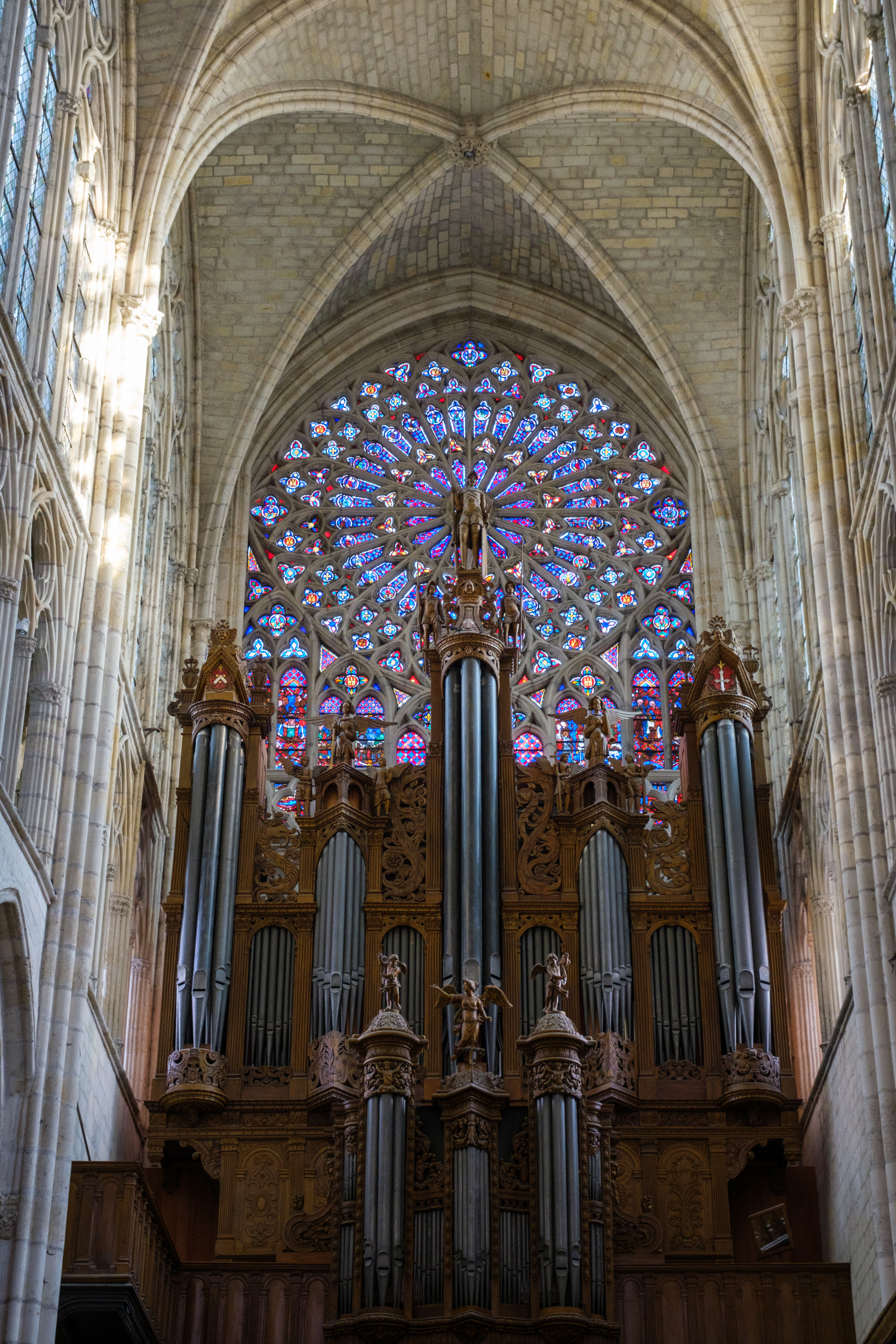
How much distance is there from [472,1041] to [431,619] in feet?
19.8

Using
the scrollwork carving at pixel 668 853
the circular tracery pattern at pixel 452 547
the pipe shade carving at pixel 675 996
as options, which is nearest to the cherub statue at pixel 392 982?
the pipe shade carving at pixel 675 996

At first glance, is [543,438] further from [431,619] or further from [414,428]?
[431,619]

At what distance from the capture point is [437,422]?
2712 centimetres

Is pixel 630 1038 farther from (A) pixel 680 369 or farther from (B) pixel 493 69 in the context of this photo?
(B) pixel 493 69

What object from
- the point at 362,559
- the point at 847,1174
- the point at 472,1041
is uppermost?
the point at 362,559

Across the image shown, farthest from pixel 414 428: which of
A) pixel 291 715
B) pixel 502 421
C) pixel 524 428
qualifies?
pixel 291 715

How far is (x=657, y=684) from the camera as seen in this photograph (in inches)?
968

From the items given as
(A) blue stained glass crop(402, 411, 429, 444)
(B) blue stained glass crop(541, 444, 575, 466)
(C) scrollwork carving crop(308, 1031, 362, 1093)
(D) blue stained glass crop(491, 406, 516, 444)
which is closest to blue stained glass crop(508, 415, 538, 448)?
(D) blue stained glass crop(491, 406, 516, 444)

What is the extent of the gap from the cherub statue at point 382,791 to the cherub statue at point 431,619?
1828 millimetres

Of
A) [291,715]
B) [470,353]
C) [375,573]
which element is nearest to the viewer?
[291,715]

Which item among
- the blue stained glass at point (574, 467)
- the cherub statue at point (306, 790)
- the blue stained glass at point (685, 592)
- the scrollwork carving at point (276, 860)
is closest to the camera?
the scrollwork carving at point (276, 860)

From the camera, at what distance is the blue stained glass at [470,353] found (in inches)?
1087

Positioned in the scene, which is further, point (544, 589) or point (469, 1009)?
point (544, 589)

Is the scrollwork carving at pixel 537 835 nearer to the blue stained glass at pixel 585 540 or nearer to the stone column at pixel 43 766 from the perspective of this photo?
the stone column at pixel 43 766
